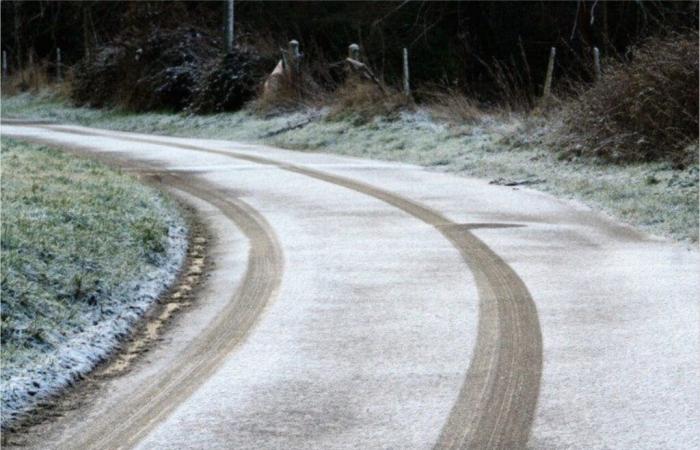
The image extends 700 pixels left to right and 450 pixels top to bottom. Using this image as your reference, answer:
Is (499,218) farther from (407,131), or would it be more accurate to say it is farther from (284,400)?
(407,131)

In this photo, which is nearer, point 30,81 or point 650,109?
point 650,109

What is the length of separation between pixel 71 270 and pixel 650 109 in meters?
9.49

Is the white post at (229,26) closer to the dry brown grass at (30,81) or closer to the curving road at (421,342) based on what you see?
the dry brown grass at (30,81)

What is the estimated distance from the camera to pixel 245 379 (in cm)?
644

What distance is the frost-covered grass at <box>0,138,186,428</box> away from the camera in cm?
657

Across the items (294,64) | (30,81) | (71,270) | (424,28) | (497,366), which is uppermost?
(424,28)

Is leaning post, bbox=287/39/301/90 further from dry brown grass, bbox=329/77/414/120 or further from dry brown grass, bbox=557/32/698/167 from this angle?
dry brown grass, bbox=557/32/698/167

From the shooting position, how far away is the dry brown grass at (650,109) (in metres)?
15.2

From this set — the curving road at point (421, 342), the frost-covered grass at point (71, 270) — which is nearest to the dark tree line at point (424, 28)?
the frost-covered grass at point (71, 270)

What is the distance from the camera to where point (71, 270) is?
27.2 feet

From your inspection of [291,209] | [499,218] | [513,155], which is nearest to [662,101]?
[513,155]

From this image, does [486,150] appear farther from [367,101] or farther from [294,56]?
[294,56]

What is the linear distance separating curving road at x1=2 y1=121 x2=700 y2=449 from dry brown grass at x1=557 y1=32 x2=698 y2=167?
3.18 meters

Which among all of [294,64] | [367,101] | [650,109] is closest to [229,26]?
[294,64]
